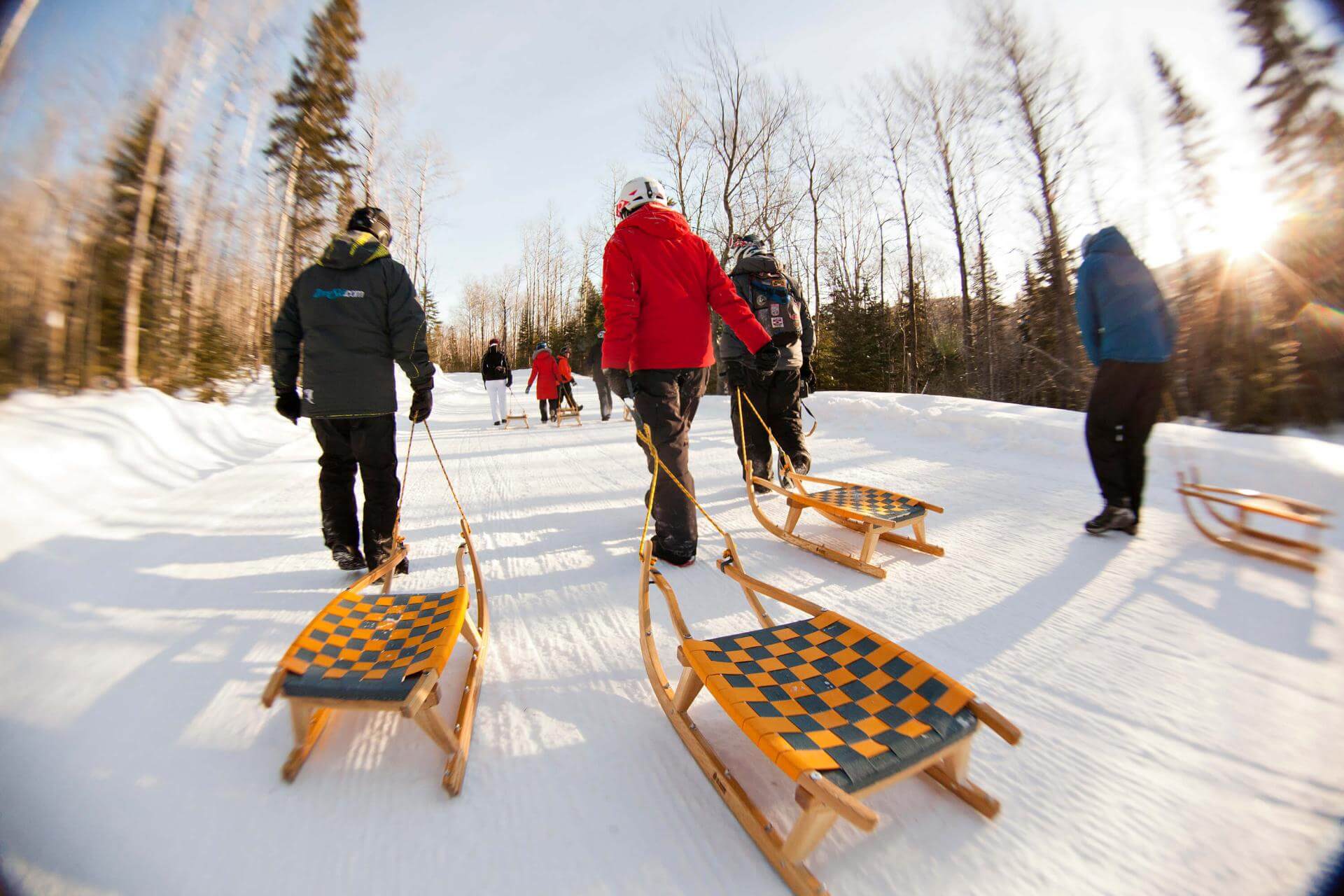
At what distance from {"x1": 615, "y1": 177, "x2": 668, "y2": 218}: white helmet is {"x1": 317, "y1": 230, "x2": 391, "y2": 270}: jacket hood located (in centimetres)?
128

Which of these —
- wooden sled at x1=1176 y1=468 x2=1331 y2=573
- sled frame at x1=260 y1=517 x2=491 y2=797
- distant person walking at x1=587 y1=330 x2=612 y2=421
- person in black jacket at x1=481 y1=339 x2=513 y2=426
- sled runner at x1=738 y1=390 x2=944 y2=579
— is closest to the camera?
sled frame at x1=260 y1=517 x2=491 y2=797

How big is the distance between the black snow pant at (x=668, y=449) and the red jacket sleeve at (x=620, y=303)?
176mm

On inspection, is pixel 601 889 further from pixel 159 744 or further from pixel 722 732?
pixel 159 744

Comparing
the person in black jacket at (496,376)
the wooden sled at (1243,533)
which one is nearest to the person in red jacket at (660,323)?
the wooden sled at (1243,533)

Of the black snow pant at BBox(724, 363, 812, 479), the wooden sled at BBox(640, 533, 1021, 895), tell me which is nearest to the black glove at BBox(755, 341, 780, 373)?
the black snow pant at BBox(724, 363, 812, 479)

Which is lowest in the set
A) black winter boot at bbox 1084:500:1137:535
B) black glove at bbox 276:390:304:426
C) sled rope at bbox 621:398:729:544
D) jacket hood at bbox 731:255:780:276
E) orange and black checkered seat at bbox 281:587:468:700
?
orange and black checkered seat at bbox 281:587:468:700

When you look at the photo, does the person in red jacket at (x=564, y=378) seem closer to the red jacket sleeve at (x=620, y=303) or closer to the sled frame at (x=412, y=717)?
the red jacket sleeve at (x=620, y=303)

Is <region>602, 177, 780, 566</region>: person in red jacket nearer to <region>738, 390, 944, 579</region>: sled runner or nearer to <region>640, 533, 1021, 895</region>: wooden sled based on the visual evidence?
<region>738, 390, 944, 579</region>: sled runner

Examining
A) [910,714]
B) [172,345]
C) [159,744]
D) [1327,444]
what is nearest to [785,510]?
[910,714]

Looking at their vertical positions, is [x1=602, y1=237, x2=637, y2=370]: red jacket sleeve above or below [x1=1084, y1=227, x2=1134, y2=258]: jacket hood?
below

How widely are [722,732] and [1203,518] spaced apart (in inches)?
127

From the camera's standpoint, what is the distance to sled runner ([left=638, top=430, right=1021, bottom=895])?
102cm

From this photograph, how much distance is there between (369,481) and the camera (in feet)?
8.79

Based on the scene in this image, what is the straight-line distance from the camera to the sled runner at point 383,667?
4.30 ft
